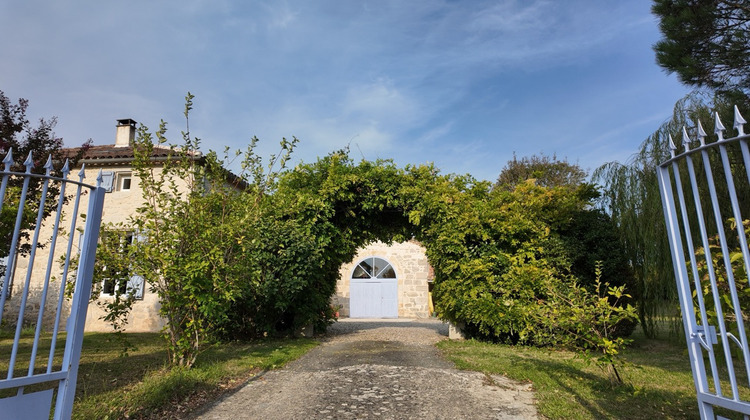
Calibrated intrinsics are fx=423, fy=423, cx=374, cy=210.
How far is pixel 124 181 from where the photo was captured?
12.8 metres

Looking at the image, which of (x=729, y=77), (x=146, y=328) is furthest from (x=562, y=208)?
(x=146, y=328)

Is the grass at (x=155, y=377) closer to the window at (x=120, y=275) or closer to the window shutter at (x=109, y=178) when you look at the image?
the window at (x=120, y=275)

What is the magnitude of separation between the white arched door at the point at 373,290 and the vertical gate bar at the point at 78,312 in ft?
63.8

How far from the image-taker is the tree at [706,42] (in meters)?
6.09

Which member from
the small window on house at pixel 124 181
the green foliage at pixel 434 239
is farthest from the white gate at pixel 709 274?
the small window on house at pixel 124 181

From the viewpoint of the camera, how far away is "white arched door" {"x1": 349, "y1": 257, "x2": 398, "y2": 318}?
21578 millimetres

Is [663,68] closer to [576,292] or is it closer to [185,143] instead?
[576,292]

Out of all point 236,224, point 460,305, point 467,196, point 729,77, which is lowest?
point 460,305

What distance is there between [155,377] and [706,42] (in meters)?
8.88

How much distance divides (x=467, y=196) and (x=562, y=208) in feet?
6.98

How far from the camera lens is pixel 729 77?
636 centimetres

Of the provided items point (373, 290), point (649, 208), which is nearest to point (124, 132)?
point (373, 290)

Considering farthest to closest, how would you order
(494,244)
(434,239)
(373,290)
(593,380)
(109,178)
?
1. (373,290)
2. (109,178)
3. (434,239)
4. (494,244)
5. (593,380)

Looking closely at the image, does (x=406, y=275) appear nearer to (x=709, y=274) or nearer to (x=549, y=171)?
(x=549, y=171)
